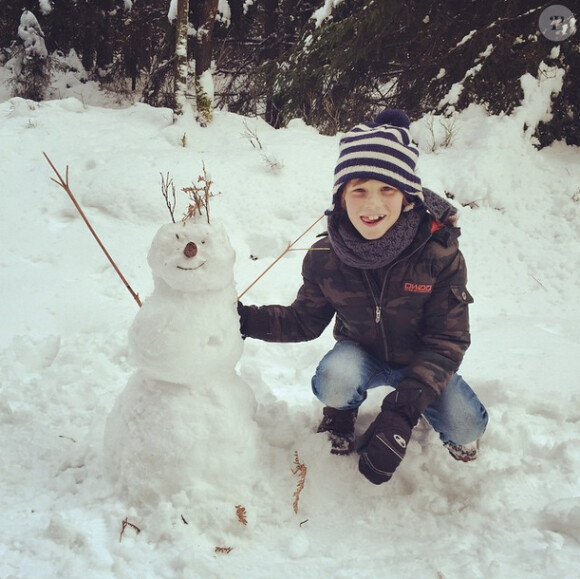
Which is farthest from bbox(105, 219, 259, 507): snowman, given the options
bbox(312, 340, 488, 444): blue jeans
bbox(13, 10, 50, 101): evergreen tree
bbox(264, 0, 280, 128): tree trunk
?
bbox(13, 10, 50, 101): evergreen tree

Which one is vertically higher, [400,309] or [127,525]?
[400,309]

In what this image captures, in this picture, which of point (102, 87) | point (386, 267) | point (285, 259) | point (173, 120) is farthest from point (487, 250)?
point (102, 87)

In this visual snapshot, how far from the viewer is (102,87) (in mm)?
9828

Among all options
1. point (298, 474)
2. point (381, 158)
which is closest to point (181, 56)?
Answer: point (381, 158)

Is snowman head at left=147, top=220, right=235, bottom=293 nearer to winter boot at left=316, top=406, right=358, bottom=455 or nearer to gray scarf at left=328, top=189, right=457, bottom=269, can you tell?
gray scarf at left=328, top=189, right=457, bottom=269

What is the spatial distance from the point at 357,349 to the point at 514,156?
11.3 ft

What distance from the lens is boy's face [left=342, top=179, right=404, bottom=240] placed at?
172 centimetres

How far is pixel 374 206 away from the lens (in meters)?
1.71

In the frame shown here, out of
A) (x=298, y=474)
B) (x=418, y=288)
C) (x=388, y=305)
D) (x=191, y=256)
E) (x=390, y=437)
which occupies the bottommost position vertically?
(x=298, y=474)

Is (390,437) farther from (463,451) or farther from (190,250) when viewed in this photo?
(190,250)

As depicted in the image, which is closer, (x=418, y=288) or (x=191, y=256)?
(x=191, y=256)

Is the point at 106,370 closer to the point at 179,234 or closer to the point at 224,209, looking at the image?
the point at 179,234

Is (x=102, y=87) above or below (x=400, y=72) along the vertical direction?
below

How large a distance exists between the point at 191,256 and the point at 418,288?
2.80 ft
